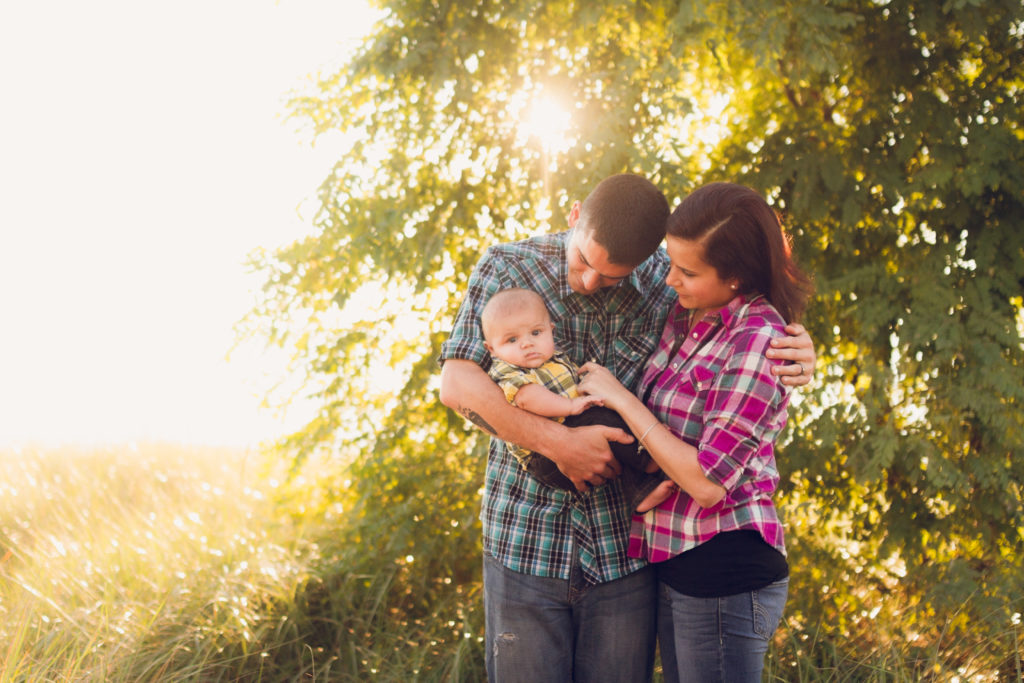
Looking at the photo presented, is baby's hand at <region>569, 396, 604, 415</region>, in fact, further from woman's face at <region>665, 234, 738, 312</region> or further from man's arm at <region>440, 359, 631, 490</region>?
woman's face at <region>665, 234, 738, 312</region>

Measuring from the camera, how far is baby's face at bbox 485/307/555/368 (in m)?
1.98

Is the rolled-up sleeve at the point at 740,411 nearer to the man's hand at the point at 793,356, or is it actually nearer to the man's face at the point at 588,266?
the man's hand at the point at 793,356

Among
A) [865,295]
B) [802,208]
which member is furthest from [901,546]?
[802,208]

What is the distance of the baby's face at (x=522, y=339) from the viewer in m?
1.98

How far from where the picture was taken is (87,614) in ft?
11.0

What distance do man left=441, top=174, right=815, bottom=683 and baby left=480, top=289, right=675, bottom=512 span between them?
1.3 inches

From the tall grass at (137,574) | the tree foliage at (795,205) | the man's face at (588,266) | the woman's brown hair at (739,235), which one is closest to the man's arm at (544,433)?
the man's face at (588,266)

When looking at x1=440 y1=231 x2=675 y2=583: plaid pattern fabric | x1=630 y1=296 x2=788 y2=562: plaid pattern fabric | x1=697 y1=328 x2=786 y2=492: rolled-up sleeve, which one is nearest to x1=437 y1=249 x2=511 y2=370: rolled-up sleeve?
x1=440 y1=231 x2=675 y2=583: plaid pattern fabric

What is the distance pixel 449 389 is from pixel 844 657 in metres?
2.30

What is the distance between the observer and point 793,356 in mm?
1751

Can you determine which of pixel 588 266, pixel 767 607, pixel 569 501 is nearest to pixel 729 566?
pixel 767 607

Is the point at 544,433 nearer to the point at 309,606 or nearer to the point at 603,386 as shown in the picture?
the point at 603,386

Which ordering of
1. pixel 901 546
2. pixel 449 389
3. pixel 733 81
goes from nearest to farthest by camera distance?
pixel 449 389
pixel 901 546
pixel 733 81

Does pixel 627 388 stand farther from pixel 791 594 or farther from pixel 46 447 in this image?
pixel 46 447
